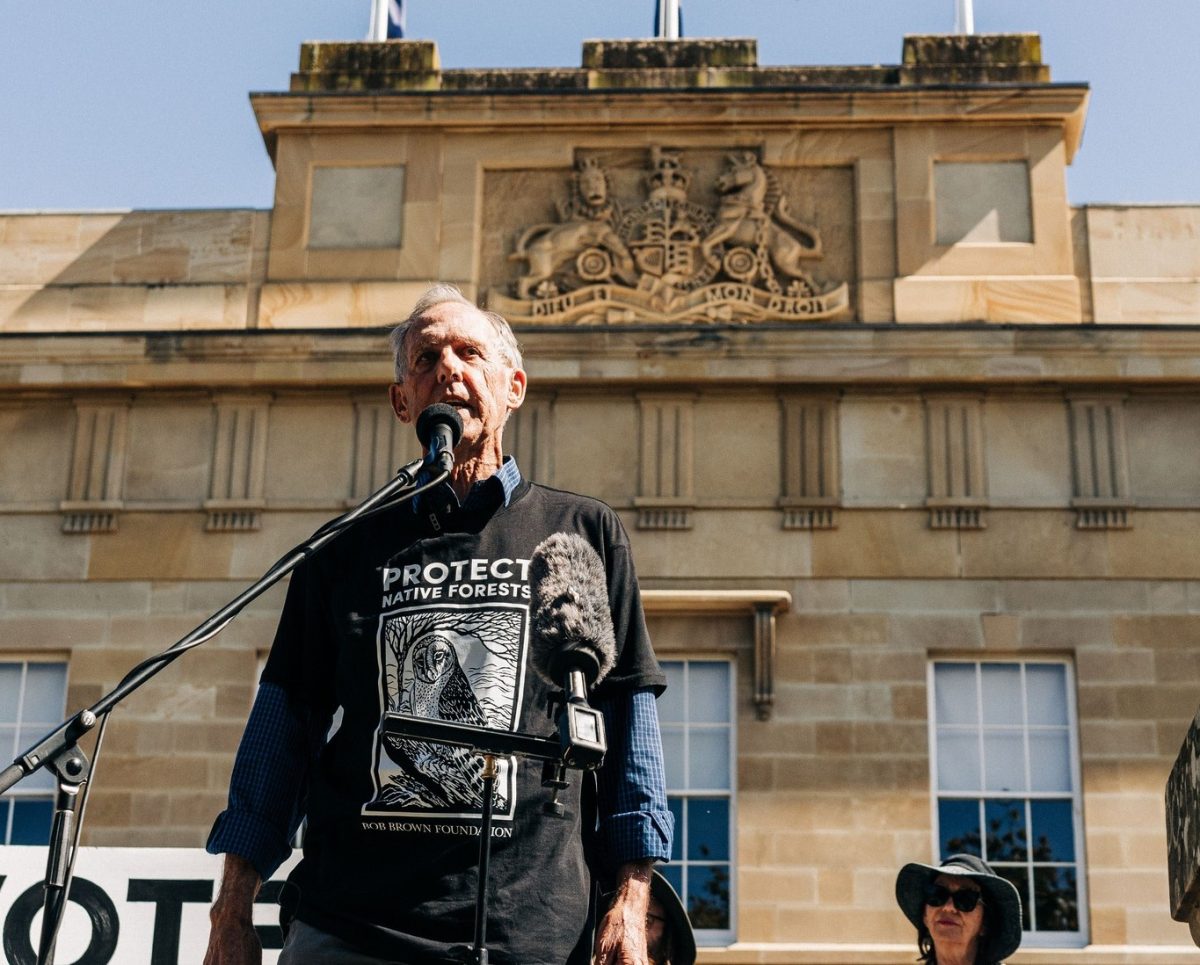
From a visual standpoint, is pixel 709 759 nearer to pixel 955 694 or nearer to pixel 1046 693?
pixel 955 694

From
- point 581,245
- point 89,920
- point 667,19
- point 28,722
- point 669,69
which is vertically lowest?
point 89,920

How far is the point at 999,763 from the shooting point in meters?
14.5

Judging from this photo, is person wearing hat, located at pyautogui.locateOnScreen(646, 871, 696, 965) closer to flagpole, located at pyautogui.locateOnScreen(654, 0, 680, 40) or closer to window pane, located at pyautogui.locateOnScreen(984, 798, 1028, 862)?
window pane, located at pyautogui.locateOnScreen(984, 798, 1028, 862)

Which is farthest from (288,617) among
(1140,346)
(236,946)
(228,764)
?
(1140,346)

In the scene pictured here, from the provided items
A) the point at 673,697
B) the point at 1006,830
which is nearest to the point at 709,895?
the point at 673,697

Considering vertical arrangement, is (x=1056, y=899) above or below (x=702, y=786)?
below

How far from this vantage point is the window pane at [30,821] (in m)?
14.9

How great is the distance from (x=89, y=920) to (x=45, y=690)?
29.0 feet

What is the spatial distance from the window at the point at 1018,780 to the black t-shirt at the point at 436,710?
10.8m

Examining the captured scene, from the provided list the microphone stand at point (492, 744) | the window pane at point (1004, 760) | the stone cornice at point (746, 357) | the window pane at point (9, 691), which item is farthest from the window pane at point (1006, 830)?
the microphone stand at point (492, 744)

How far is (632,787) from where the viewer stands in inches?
155

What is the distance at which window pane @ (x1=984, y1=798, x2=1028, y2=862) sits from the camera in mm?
14352

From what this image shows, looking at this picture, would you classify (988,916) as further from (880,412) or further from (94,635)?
(94,635)

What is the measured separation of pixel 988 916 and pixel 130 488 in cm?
946
